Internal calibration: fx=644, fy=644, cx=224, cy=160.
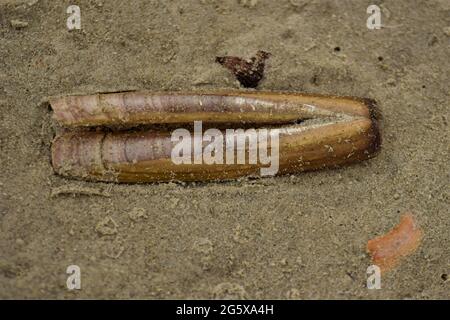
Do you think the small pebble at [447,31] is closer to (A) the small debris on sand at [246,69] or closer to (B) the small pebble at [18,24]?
(A) the small debris on sand at [246,69]

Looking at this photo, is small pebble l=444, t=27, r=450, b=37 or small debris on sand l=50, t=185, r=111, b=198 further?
small pebble l=444, t=27, r=450, b=37

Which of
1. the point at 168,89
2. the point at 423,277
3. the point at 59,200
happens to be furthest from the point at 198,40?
the point at 423,277

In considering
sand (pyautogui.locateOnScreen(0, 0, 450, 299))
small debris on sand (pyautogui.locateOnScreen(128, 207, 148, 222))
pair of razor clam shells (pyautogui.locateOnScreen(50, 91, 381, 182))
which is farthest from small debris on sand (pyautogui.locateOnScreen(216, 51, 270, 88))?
small debris on sand (pyautogui.locateOnScreen(128, 207, 148, 222))

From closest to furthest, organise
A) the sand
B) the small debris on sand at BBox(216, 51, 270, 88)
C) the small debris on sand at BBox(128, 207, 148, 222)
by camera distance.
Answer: the sand
the small debris on sand at BBox(128, 207, 148, 222)
the small debris on sand at BBox(216, 51, 270, 88)

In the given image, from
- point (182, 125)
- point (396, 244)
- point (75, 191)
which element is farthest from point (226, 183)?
point (396, 244)

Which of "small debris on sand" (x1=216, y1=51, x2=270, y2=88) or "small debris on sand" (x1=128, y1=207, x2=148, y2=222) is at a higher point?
"small debris on sand" (x1=216, y1=51, x2=270, y2=88)

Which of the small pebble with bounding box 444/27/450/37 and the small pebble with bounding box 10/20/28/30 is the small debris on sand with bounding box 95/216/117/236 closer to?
the small pebble with bounding box 10/20/28/30

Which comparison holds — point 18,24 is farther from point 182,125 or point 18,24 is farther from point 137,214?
point 137,214
